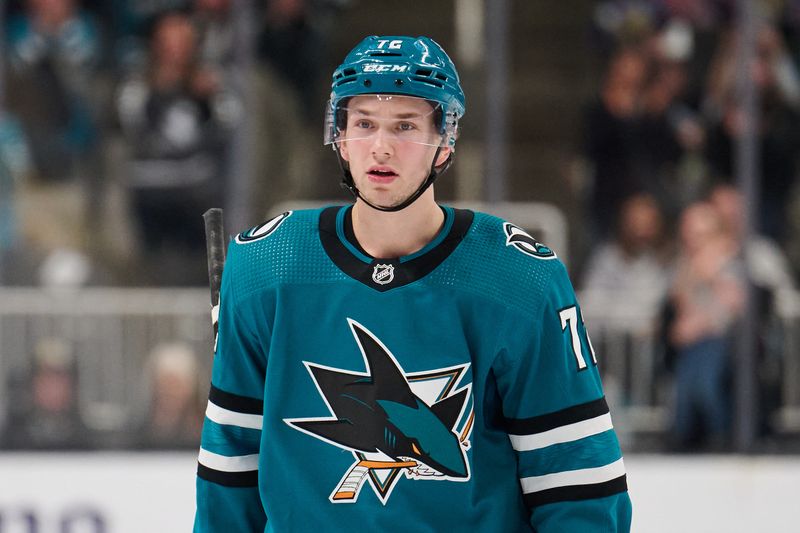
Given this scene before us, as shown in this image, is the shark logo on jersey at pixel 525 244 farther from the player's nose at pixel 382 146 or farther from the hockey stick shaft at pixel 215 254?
the hockey stick shaft at pixel 215 254

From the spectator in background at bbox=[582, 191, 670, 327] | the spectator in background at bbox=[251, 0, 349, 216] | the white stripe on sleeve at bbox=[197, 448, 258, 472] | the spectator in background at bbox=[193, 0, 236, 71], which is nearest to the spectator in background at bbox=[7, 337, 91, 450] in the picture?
the spectator in background at bbox=[251, 0, 349, 216]

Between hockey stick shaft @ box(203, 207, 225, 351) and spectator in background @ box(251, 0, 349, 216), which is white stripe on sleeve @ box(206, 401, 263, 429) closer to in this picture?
hockey stick shaft @ box(203, 207, 225, 351)

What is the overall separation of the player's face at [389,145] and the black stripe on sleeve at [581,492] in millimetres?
380

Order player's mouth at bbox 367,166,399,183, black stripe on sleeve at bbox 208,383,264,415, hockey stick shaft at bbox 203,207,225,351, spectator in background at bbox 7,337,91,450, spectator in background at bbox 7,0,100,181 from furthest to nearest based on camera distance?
1. spectator in background at bbox 7,0,100,181
2. spectator in background at bbox 7,337,91,450
3. hockey stick shaft at bbox 203,207,225,351
4. black stripe on sleeve at bbox 208,383,264,415
5. player's mouth at bbox 367,166,399,183

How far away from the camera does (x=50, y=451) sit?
398 centimetres

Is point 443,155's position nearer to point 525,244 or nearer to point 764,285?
point 525,244

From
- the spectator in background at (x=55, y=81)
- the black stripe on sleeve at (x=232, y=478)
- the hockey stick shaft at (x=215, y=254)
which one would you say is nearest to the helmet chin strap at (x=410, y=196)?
the hockey stick shaft at (x=215, y=254)

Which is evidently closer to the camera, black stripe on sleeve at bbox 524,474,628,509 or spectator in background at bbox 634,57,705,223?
black stripe on sleeve at bbox 524,474,628,509

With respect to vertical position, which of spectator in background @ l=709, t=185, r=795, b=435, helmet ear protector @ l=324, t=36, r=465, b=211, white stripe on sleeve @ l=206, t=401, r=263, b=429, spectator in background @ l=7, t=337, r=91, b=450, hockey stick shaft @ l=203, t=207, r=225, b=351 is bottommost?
spectator in background @ l=7, t=337, r=91, b=450

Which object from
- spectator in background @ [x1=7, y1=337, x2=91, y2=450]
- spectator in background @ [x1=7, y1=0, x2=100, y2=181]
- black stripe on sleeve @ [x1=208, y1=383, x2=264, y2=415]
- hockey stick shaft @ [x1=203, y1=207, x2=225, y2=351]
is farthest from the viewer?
spectator in background @ [x1=7, y1=0, x2=100, y2=181]

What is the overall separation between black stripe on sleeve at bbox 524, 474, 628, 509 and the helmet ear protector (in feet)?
1.23

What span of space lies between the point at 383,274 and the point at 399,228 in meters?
0.06

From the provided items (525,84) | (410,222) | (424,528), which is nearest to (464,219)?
(410,222)

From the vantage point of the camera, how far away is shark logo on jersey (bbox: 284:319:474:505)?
1.50 meters
